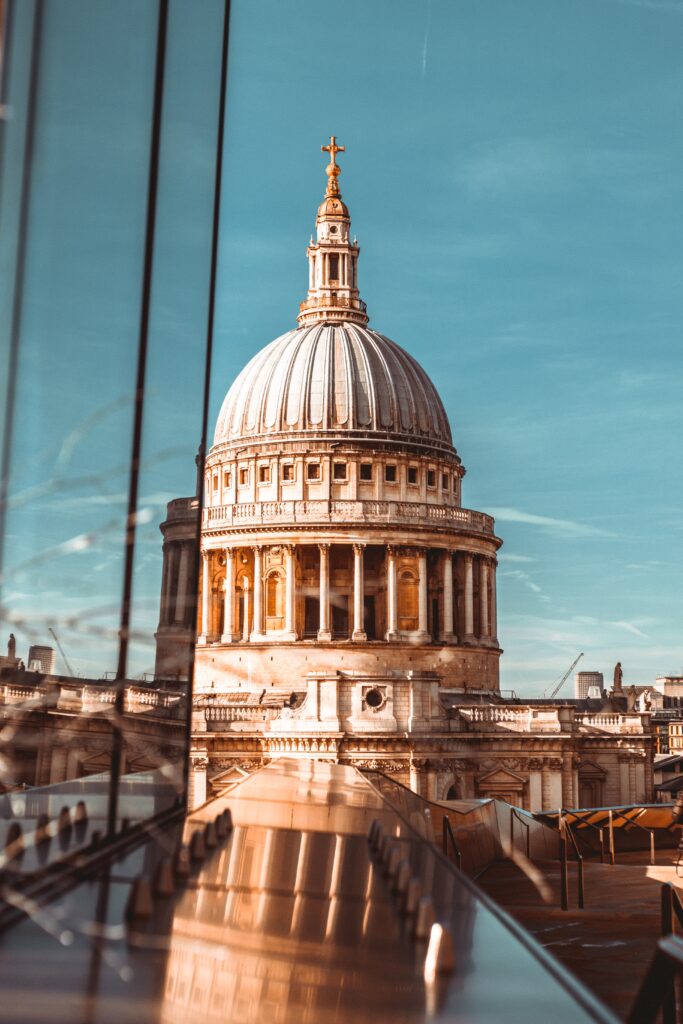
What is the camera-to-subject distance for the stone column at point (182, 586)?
352 inches

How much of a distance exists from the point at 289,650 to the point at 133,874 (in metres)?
64.0

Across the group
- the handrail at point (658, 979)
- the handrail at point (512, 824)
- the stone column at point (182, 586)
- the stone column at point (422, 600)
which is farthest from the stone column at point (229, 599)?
the handrail at point (658, 979)

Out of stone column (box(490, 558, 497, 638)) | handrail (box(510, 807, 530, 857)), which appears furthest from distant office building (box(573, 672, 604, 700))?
handrail (box(510, 807, 530, 857))

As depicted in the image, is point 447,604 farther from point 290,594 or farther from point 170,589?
point 170,589

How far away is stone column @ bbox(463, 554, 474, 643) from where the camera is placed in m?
73.8

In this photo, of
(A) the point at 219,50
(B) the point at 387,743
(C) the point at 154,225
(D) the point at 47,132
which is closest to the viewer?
(D) the point at 47,132

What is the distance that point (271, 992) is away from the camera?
3.87 m

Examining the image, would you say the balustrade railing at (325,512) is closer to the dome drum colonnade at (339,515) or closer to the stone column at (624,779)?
the dome drum colonnade at (339,515)

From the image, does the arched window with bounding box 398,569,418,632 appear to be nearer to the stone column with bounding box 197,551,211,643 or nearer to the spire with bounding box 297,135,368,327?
the stone column with bounding box 197,551,211,643

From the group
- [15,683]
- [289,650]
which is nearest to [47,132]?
[15,683]

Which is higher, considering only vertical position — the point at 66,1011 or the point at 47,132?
the point at 47,132

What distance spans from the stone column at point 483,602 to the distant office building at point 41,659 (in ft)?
232

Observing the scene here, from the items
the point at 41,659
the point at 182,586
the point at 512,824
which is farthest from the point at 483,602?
the point at 41,659

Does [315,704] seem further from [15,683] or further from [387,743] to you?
[15,683]
